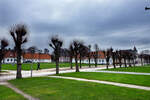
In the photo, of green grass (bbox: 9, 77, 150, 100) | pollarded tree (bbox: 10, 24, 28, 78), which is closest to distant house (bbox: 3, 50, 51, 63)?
pollarded tree (bbox: 10, 24, 28, 78)

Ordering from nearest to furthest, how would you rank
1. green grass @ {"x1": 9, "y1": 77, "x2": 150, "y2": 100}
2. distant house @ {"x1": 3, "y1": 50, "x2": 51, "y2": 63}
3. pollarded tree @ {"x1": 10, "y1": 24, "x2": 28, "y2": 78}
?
green grass @ {"x1": 9, "y1": 77, "x2": 150, "y2": 100} < pollarded tree @ {"x1": 10, "y1": 24, "x2": 28, "y2": 78} < distant house @ {"x1": 3, "y1": 50, "x2": 51, "y2": 63}

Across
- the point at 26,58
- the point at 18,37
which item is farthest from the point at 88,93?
the point at 26,58

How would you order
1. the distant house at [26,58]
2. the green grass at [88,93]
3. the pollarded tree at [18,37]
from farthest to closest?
1. the distant house at [26,58]
2. the pollarded tree at [18,37]
3. the green grass at [88,93]

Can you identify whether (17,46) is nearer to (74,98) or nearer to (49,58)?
(74,98)

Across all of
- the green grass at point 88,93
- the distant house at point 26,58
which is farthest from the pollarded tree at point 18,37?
the distant house at point 26,58

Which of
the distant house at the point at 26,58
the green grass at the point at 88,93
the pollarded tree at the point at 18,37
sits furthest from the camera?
the distant house at the point at 26,58

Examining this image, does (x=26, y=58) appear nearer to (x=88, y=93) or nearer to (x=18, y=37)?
(x=18, y=37)

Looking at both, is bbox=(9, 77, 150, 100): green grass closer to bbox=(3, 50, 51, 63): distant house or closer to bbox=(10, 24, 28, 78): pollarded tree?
bbox=(10, 24, 28, 78): pollarded tree

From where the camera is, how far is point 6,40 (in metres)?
24.9

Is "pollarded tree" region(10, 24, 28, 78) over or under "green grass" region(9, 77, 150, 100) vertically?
over

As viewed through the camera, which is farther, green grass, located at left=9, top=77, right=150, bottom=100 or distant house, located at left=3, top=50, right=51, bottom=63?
distant house, located at left=3, top=50, right=51, bottom=63

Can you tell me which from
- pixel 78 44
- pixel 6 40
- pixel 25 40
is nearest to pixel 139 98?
pixel 25 40

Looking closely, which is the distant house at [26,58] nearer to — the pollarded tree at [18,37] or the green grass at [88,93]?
the pollarded tree at [18,37]

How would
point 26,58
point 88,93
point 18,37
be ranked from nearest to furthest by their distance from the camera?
point 88,93 → point 18,37 → point 26,58
